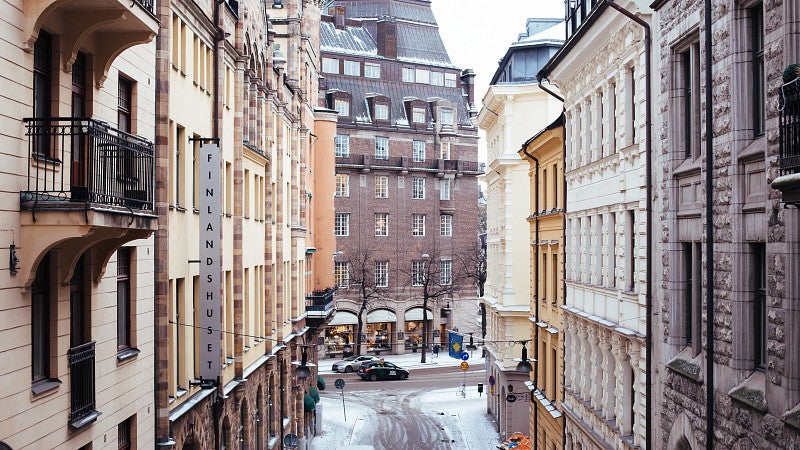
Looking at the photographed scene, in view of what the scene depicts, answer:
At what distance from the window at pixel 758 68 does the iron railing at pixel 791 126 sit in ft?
9.41

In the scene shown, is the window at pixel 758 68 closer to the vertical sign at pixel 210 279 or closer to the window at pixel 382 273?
the vertical sign at pixel 210 279

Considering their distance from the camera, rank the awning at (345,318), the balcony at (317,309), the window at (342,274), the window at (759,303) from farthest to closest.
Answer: the window at (342,274) < the awning at (345,318) < the balcony at (317,309) < the window at (759,303)

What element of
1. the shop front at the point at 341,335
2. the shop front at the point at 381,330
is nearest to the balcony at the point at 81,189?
the shop front at the point at 341,335

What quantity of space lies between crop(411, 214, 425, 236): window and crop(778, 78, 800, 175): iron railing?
7362cm

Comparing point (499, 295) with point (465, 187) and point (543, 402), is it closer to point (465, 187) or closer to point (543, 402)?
point (543, 402)

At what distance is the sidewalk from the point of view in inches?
2847

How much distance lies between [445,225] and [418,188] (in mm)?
4069

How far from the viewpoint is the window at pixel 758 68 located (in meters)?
13.4

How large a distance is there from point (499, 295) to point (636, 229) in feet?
87.1

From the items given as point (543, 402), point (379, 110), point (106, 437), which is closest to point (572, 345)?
point (543, 402)

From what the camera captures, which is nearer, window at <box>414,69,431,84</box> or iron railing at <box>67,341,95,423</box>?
iron railing at <box>67,341,95,423</box>

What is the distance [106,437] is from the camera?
49.2 ft

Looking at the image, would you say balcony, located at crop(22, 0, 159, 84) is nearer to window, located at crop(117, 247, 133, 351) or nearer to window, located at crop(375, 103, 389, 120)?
window, located at crop(117, 247, 133, 351)

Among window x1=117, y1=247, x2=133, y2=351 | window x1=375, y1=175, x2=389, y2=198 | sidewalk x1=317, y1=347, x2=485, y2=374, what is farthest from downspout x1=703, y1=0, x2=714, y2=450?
window x1=375, y1=175, x2=389, y2=198
